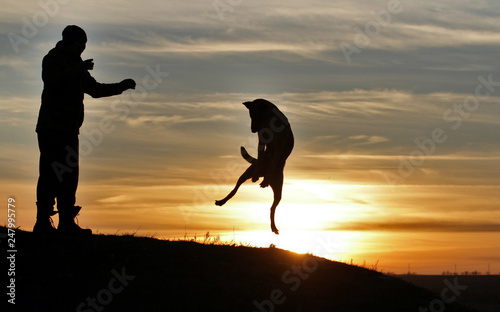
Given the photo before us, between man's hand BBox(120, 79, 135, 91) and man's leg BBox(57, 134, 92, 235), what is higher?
man's hand BBox(120, 79, 135, 91)

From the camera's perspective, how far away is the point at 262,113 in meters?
16.7

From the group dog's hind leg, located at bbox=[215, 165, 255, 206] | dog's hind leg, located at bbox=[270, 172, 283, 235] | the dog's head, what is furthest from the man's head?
dog's hind leg, located at bbox=[270, 172, 283, 235]

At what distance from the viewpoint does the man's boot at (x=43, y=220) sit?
13.0 metres

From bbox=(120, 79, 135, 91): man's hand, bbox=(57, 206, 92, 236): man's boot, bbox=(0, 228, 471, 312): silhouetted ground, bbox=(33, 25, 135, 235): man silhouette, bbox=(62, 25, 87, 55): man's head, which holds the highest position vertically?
bbox=(62, 25, 87, 55): man's head

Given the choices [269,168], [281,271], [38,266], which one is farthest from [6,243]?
[269,168]

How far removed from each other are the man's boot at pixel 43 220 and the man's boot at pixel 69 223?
0.18 m

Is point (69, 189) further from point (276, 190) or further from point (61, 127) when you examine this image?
point (276, 190)

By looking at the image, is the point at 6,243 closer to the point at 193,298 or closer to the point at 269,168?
the point at 193,298

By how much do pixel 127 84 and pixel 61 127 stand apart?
5.82 ft

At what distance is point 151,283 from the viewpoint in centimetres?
1172

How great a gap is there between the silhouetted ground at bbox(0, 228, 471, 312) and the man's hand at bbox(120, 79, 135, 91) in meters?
3.15

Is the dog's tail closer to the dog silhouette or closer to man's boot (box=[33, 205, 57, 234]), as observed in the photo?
the dog silhouette

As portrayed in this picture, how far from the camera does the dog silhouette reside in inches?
639

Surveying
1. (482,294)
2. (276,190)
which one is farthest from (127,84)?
(482,294)
